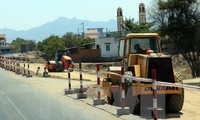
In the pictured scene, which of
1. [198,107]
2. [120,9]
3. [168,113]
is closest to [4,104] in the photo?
[168,113]

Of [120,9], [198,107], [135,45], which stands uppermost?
[120,9]

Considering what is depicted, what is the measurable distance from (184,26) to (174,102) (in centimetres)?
3415

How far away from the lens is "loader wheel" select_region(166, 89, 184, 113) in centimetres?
1415

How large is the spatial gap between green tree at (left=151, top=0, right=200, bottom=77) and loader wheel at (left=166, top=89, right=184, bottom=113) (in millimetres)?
32690

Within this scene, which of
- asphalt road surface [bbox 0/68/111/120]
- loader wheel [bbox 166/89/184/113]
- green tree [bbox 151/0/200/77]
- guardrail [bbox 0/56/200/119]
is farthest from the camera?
green tree [bbox 151/0/200/77]

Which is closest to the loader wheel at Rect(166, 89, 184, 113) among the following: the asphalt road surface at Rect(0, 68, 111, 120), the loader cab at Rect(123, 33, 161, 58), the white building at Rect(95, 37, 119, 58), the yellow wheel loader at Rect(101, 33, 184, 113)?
the yellow wheel loader at Rect(101, 33, 184, 113)

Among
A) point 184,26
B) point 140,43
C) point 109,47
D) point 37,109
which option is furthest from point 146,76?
point 109,47

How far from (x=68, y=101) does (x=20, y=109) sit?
3012mm

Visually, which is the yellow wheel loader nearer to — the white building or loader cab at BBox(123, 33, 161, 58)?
loader cab at BBox(123, 33, 161, 58)

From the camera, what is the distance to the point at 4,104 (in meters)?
16.7

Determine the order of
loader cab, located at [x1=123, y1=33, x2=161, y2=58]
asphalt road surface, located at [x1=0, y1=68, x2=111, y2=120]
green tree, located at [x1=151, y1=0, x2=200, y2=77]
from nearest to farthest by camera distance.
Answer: asphalt road surface, located at [x1=0, y1=68, x2=111, y2=120]
loader cab, located at [x1=123, y1=33, x2=161, y2=58]
green tree, located at [x1=151, y1=0, x2=200, y2=77]

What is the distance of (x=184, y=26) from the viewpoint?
1863 inches

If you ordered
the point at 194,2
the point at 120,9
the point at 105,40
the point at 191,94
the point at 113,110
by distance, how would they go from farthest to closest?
1. the point at 120,9
2. the point at 105,40
3. the point at 194,2
4. the point at 191,94
5. the point at 113,110

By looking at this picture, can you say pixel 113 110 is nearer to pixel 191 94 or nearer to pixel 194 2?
pixel 191 94
